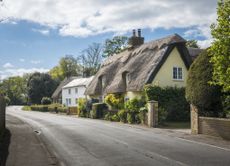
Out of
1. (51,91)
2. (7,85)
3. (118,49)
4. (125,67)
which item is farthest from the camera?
(7,85)

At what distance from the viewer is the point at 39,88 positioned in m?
94.5

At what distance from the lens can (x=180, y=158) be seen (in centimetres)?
1178

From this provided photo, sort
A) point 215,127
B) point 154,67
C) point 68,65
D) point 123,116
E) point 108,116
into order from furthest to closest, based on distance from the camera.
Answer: point 68,65, point 108,116, point 154,67, point 123,116, point 215,127

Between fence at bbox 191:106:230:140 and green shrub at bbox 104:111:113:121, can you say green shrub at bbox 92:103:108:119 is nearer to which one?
green shrub at bbox 104:111:113:121

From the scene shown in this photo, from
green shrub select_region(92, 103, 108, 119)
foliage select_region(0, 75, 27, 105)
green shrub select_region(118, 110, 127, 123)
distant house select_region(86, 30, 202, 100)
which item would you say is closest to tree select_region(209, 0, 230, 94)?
green shrub select_region(118, 110, 127, 123)

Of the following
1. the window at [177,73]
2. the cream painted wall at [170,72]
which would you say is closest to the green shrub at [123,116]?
the cream painted wall at [170,72]

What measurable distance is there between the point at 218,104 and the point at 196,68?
2520 mm

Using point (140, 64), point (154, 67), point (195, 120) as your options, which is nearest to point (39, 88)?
point (140, 64)

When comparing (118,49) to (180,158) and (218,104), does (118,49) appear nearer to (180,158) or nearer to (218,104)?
(218,104)

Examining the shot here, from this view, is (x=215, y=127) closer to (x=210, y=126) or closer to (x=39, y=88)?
(x=210, y=126)

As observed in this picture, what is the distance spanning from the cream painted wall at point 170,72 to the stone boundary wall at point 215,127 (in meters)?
15.5

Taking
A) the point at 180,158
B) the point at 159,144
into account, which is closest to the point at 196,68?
the point at 159,144

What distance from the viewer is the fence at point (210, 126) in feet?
58.1

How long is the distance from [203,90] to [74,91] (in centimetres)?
5869
